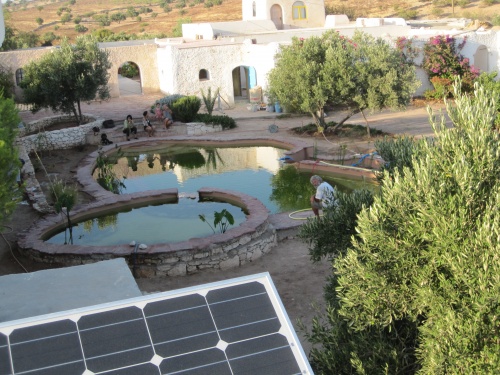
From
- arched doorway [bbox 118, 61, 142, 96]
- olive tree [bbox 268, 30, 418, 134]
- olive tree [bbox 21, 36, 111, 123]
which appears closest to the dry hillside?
arched doorway [bbox 118, 61, 142, 96]

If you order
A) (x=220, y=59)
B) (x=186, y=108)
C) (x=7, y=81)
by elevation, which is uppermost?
(x=220, y=59)

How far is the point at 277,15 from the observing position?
132 ft

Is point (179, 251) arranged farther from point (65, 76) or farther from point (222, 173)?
point (65, 76)

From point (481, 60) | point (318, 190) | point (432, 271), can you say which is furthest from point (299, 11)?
point (432, 271)

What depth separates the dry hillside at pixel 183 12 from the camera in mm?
59375

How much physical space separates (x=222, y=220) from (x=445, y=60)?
19180mm

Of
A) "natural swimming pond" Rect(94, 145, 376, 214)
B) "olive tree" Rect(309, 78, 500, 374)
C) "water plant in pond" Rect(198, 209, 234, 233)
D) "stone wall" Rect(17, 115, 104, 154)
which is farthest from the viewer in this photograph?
"stone wall" Rect(17, 115, 104, 154)

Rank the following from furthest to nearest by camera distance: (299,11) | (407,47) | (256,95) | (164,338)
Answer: (299,11)
(407,47)
(256,95)
(164,338)

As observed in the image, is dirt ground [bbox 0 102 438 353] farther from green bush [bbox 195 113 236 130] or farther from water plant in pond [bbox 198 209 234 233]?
green bush [bbox 195 113 236 130]

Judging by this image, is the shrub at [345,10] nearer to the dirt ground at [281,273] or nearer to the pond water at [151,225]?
the pond water at [151,225]

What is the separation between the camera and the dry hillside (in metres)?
59.4

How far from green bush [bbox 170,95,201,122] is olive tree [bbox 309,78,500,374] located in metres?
18.3

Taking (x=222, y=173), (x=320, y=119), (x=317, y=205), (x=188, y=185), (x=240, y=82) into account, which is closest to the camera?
(x=317, y=205)

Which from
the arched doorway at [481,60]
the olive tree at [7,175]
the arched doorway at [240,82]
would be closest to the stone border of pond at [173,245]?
the olive tree at [7,175]
